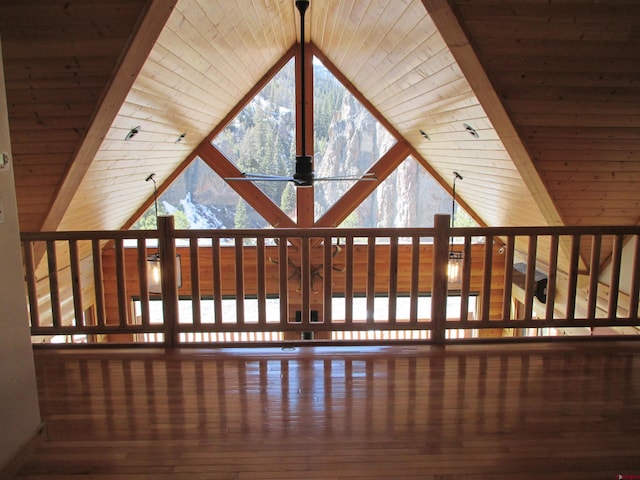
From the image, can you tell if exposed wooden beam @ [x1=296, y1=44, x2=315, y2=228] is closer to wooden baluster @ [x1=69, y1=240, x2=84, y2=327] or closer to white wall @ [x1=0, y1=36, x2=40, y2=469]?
wooden baluster @ [x1=69, y1=240, x2=84, y2=327]

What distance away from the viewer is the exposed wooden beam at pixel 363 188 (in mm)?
6465

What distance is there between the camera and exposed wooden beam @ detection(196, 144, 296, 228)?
6336mm

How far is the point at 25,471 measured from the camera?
1794 millimetres

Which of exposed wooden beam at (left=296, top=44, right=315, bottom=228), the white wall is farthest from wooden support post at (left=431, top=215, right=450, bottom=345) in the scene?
exposed wooden beam at (left=296, top=44, right=315, bottom=228)

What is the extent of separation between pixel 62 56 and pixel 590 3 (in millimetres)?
3339

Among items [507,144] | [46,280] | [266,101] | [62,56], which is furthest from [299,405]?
[266,101]

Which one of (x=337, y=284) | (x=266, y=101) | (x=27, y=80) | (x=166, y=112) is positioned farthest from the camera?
(x=337, y=284)

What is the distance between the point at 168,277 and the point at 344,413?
1497 mm

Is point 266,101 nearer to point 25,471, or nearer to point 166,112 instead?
point 166,112

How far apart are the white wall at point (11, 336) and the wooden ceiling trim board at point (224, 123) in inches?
181

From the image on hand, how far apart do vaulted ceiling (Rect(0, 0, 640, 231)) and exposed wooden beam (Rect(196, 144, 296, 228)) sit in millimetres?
916

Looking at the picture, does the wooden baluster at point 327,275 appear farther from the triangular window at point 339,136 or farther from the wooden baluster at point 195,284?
the triangular window at point 339,136

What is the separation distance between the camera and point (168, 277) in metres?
2.94

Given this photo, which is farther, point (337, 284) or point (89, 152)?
point (337, 284)
